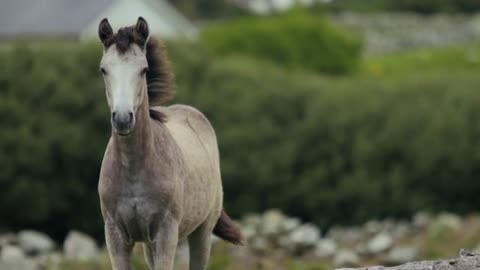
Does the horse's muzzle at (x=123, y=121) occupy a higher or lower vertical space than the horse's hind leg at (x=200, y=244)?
higher

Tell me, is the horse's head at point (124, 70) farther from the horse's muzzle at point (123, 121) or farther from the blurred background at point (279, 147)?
the blurred background at point (279, 147)

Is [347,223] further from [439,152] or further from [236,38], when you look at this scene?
[236,38]

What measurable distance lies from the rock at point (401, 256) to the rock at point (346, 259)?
46cm

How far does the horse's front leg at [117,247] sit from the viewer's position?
25.6 feet

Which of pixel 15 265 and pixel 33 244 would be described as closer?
pixel 15 265

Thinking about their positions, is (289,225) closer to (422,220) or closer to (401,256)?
(401,256)

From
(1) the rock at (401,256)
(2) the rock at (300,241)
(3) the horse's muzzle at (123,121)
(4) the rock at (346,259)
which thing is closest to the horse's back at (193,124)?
(3) the horse's muzzle at (123,121)

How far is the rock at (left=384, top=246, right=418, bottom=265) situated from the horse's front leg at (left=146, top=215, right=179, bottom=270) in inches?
477

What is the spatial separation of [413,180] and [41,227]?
6862 millimetres

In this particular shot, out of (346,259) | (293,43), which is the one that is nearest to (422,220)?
(346,259)

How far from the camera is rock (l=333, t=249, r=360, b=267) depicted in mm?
19359

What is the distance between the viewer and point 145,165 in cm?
777

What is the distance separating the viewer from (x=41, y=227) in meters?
25.4

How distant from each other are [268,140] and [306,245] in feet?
18.0
